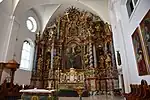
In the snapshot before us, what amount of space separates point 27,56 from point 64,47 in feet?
10.9

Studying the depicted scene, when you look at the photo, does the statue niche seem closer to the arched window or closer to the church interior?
the church interior

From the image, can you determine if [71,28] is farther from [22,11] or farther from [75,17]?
[22,11]

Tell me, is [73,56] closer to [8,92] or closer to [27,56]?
[27,56]

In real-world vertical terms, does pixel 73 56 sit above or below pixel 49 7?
below

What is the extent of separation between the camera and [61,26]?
13070 millimetres

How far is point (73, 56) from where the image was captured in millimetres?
11828

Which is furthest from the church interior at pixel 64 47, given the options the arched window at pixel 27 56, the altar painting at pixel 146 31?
the altar painting at pixel 146 31

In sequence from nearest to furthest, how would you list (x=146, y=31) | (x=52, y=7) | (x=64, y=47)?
(x=146, y=31)
(x=64, y=47)
(x=52, y=7)

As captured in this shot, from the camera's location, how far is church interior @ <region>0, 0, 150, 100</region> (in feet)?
25.8

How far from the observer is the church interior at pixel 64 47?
7.88 metres

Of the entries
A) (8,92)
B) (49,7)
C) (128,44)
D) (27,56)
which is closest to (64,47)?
(27,56)

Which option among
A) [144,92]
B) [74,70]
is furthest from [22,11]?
[144,92]

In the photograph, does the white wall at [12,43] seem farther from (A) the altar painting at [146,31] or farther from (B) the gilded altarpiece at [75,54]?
(A) the altar painting at [146,31]

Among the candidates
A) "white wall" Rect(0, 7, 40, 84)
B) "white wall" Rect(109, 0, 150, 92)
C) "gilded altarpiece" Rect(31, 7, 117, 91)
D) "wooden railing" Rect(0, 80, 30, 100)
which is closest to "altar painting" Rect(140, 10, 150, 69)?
"white wall" Rect(109, 0, 150, 92)
